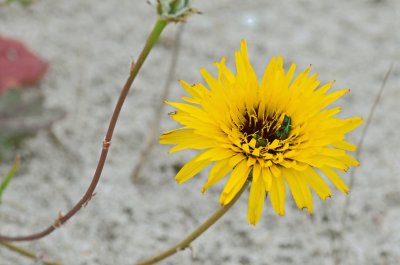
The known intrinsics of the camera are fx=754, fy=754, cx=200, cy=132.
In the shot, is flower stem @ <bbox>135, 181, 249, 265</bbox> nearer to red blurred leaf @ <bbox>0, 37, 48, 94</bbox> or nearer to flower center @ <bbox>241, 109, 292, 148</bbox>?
flower center @ <bbox>241, 109, 292, 148</bbox>

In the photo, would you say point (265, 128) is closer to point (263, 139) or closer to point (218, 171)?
point (263, 139)

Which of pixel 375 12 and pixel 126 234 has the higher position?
pixel 375 12

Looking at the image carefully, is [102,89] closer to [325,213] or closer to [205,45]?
[205,45]

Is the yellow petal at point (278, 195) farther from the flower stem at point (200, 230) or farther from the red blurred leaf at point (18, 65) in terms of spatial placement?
the red blurred leaf at point (18, 65)

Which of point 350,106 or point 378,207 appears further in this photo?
point 350,106

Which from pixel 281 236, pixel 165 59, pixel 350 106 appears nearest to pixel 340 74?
pixel 350 106

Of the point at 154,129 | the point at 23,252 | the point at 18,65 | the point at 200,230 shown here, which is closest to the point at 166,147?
the point at 154,129
